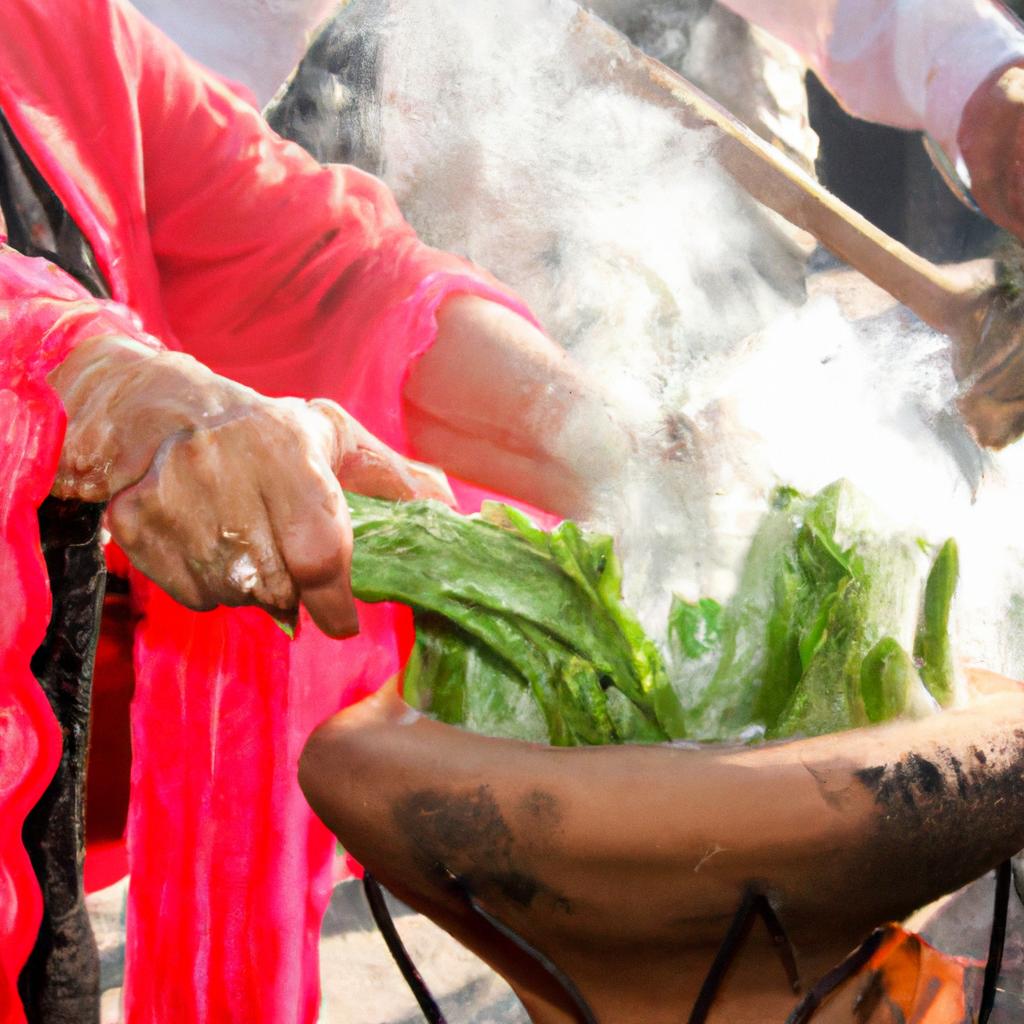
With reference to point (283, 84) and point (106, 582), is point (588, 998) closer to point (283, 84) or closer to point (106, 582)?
point (106, 582)

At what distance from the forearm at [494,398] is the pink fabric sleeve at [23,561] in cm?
21

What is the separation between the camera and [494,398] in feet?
2.47

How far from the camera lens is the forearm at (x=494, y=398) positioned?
745 mm

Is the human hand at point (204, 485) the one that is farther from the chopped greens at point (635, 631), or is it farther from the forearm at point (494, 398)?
the forearm at point (494, 398)

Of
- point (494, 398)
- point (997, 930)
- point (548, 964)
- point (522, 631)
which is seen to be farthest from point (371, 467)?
point (997, 930)

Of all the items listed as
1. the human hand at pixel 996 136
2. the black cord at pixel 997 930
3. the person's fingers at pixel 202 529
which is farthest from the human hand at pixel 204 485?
the human hand at pixel 996 136

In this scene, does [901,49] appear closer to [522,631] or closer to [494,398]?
[494,398]

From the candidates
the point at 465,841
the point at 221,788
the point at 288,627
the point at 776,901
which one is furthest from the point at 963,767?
the point at 221,788

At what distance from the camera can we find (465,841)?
484mm

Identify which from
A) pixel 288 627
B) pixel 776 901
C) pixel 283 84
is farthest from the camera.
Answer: pixel 283 84

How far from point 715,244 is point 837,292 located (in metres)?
0.10

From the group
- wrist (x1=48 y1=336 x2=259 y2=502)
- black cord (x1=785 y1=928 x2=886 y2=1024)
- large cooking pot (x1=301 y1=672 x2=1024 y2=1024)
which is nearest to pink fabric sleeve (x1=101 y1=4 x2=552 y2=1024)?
wrist (x1=48 y1=336 x2=259 y2=502)

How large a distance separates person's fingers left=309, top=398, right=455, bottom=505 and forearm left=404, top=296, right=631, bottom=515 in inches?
0.8

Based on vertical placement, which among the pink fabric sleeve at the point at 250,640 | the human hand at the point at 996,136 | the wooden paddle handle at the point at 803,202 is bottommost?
the pink fabric sleeve at the point at 250,640
